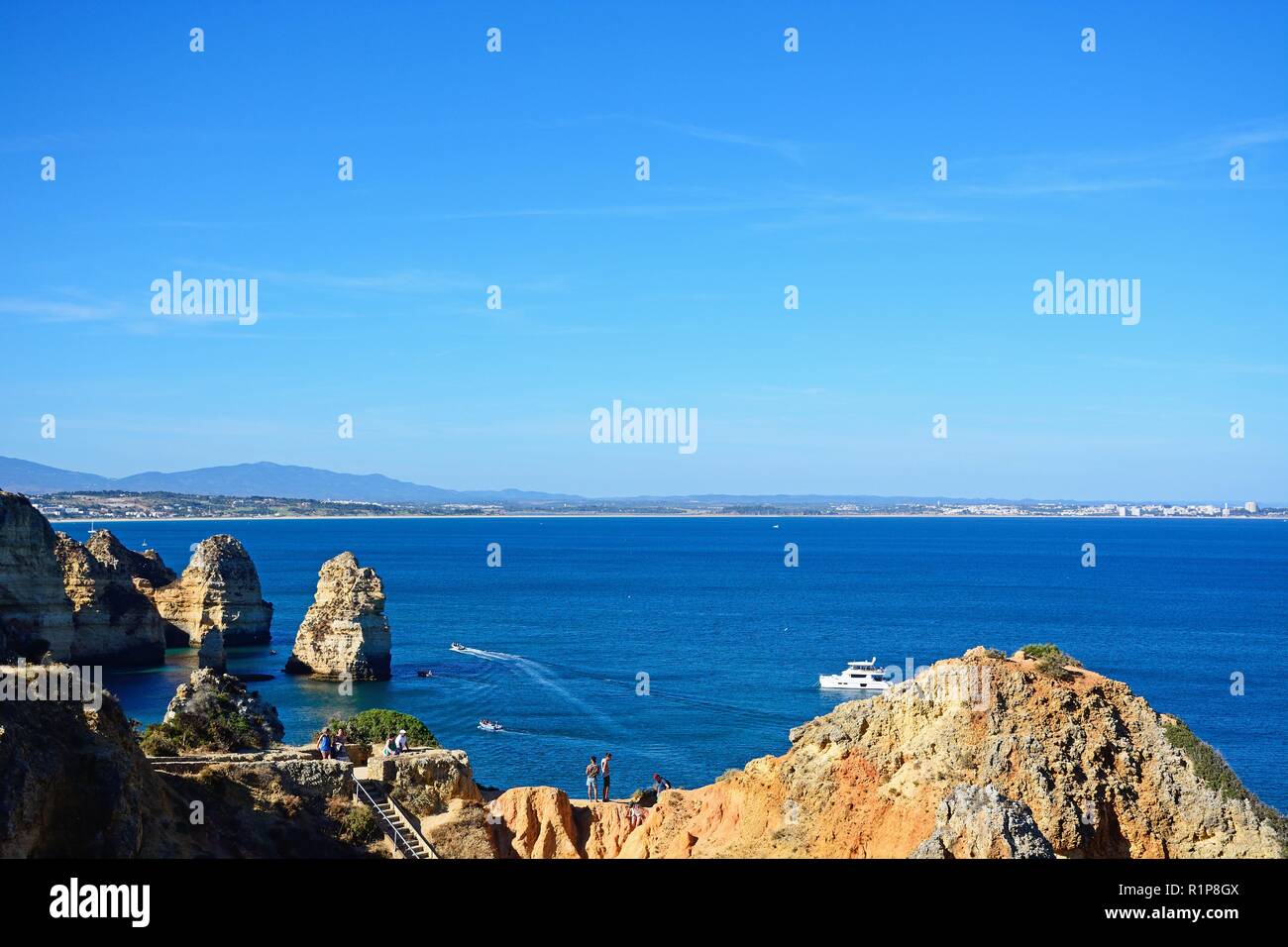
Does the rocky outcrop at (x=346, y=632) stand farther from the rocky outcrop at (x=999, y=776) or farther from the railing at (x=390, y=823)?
the rocky outcrop at (x=999, y=776)

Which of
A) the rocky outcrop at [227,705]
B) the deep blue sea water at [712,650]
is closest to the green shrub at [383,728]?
the rocky outcrop at [227,705]

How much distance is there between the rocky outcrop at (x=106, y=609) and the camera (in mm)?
76812

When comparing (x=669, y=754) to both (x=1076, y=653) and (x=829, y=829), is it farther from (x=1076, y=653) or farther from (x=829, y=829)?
(x=1076, y=653)

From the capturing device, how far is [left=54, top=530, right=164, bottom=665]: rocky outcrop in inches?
3024

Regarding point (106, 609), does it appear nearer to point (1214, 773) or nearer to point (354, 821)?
point (354, 821)

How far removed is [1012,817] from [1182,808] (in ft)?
25.9

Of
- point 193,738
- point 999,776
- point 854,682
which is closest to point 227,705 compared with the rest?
point 193,738

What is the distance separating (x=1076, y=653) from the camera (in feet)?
304

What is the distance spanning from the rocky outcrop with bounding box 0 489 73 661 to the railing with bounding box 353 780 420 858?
46.9 m

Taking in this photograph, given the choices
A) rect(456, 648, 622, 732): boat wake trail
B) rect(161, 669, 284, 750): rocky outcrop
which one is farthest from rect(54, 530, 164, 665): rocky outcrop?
rect(161, 669, 284, 750): rocky outcrop

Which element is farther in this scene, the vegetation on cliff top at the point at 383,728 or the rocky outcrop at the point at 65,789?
the vegetation on cliff top at the point at 383,728

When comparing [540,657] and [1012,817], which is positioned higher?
[1012,817]

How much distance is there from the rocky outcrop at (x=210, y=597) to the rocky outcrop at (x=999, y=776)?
73330 millimetres
